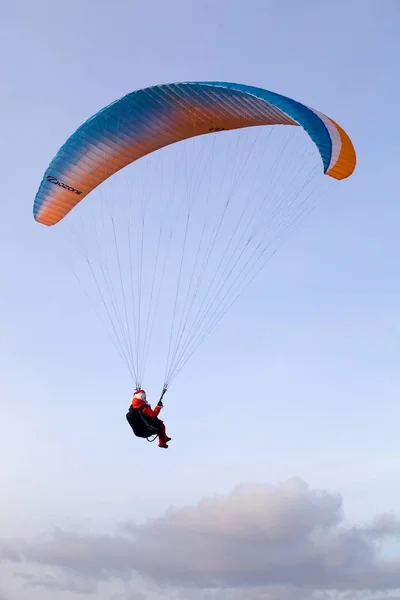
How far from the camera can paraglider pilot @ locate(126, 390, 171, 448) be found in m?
18.4

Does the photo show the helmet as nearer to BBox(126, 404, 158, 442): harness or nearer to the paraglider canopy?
BBox(126, 404, 158, 442): harness

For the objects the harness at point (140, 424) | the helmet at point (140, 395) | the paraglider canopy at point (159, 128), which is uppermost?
the paraglider canopy at point (159, 128)

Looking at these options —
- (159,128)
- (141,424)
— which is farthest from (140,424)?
(159,128)

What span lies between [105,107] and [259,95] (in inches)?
176

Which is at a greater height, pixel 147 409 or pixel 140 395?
pixel 140 395

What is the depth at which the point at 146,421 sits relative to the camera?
18.4 m

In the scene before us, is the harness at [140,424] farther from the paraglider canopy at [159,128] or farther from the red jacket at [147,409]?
the paraglider canopy at [159,128]

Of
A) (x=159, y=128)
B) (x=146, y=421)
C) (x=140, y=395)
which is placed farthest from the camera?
(x=159, y=128)

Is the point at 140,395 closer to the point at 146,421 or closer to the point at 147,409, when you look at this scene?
the point at 147,409

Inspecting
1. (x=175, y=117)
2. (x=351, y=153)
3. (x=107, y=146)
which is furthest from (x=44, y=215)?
(x=351, y=153)

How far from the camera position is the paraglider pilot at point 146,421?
18.4 meters

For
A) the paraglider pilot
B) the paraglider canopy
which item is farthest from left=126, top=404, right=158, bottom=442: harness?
A: the paraglider canopy

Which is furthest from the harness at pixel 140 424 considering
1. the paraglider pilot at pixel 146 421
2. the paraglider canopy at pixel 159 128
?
the paraglider canopy at pixel 159 128

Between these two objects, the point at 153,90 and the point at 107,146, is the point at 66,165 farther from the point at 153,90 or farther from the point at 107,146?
the point at 153,90
